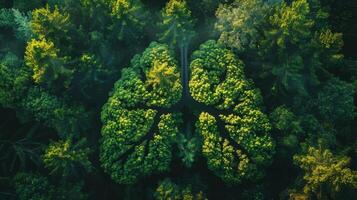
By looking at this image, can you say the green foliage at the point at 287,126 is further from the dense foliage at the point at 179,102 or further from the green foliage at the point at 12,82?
the green foliage at the point at 12,82

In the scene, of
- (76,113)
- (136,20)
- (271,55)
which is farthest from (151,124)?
(271,55)

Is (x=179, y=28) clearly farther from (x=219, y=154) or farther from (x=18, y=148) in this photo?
(x=18, y=148)

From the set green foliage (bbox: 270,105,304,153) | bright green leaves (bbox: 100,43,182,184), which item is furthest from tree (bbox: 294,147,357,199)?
bright green leaves (bbox: 100,43,182,184)

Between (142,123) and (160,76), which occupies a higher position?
(160,76)

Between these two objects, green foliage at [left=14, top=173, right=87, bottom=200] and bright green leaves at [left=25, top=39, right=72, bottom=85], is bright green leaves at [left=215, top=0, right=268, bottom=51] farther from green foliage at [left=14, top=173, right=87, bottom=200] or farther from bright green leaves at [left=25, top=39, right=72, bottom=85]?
green foliage at [left=14, top=173, right=87, bottom=200]

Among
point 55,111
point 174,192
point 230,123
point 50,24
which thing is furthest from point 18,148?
point 230,123

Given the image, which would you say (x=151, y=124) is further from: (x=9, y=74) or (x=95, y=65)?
(x=9, y=74)

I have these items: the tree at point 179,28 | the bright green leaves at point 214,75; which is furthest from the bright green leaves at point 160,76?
the bright green leaves at point 214,75

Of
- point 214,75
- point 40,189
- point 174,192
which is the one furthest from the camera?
point 40,189

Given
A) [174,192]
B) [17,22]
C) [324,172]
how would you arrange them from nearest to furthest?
[324,172] → [174,192] → [17,22]
